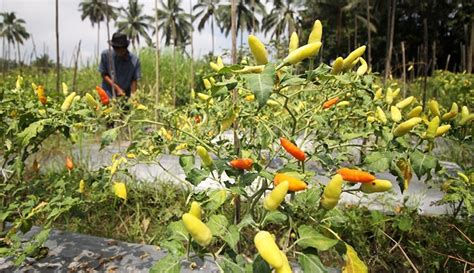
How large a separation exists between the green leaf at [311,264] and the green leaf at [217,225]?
161 mm

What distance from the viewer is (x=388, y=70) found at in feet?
9.26

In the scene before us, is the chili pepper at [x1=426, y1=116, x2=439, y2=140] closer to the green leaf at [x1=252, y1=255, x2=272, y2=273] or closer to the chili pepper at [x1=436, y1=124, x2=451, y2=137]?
the chili pepper at [x1=436, y1=124, x2=451, y2=137]

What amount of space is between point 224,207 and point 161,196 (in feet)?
1.41

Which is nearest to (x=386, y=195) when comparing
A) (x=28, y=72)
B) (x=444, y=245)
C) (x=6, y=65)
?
(x=444, y=245)

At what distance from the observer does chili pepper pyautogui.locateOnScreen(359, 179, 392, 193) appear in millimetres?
787

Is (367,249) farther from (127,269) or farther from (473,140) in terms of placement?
(127,269)

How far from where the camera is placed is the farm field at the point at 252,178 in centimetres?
77

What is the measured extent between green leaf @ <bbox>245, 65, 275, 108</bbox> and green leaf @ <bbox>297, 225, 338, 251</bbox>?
0.83 feet

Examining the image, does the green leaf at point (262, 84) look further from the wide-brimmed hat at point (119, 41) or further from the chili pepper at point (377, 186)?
the wide-brimmed hat at point (119, 41)

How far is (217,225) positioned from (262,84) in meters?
0.30

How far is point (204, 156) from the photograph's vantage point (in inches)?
34.5

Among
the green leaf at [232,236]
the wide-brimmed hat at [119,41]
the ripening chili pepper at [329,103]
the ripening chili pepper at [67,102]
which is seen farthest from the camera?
the wide-brimmed hat at [119,41]

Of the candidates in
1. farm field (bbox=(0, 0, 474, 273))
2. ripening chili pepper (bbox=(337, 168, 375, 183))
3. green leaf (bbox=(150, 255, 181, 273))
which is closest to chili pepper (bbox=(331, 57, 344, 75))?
farm field (bbox=(0, 0, 474, 273))

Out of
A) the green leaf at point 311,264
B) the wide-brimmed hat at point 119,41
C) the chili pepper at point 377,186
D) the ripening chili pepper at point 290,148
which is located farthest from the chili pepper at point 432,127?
the wide-brimmed hat at point 119,41
